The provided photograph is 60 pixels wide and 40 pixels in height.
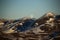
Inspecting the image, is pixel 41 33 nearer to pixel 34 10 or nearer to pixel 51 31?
pixel 51 31

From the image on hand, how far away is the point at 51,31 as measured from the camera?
7.72 ft

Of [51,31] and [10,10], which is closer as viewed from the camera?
[51,31]

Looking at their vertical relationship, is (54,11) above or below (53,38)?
above

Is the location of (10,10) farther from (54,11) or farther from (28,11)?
(54,11)

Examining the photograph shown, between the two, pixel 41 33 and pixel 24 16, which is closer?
pixel 41 33

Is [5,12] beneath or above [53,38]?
above

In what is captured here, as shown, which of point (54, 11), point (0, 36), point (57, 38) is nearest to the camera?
point (57, 38)

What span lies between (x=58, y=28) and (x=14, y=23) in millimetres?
807

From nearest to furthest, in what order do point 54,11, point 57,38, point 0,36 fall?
point 57,38 → point 54,11 → point 0,36

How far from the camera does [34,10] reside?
2.53m

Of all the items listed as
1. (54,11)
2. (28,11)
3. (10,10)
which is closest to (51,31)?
(54,11)

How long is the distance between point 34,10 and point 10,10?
0.46 m

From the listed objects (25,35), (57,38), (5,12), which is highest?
(5,12)

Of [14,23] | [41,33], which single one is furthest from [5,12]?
[41,33]
